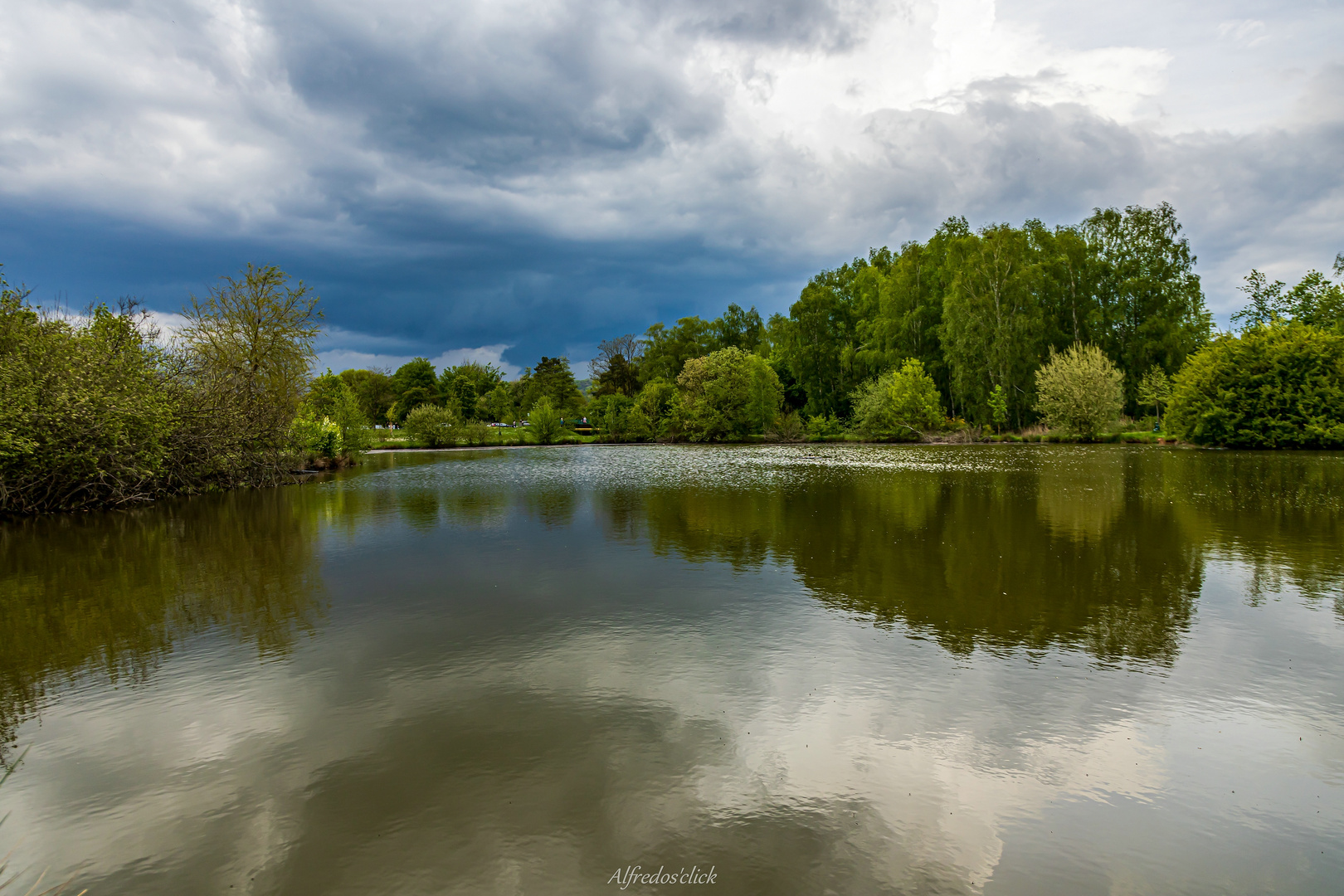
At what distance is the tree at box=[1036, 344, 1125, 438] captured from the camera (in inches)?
1752

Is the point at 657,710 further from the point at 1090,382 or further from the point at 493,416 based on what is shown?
the point at 493,416

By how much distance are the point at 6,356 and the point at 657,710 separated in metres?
19.8

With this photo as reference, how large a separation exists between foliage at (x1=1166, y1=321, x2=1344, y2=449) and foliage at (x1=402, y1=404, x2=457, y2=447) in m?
54.2

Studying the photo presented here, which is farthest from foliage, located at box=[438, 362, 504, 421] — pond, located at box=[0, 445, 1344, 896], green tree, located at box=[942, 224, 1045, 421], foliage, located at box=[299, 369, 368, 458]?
pond, located at box=[0, 445, 1344, 896]

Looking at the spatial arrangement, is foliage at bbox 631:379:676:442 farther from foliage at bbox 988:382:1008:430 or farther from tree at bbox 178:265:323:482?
tree at bbox 178:265:323:482

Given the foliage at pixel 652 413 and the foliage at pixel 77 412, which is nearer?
the foliage at pixel 77 412

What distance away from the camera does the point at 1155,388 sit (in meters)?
47.3

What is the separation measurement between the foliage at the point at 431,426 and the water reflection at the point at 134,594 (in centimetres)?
4404

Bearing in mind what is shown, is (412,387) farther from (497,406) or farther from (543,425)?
(543,425)

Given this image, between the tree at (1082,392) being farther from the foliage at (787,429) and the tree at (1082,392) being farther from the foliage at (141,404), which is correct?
the foliage at (141,404)

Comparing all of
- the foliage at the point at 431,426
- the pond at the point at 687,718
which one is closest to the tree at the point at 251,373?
the pond at the point at 687,718

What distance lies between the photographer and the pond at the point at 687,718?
11.7 feet

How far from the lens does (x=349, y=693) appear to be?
18.5 ft

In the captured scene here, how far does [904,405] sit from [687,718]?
51.2 m
